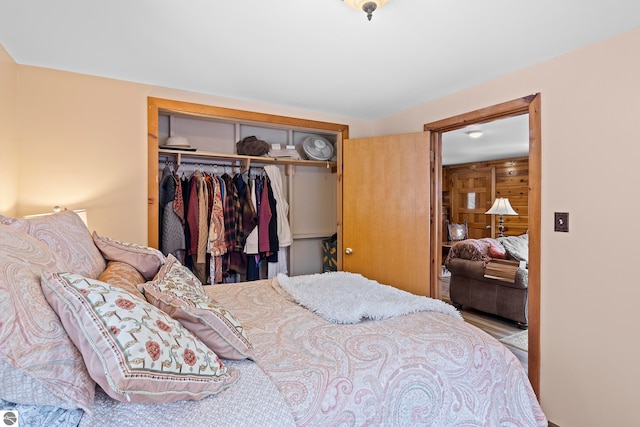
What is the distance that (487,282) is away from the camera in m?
3.86

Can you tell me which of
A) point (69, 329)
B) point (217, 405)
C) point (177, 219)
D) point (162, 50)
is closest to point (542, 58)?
point (162, 50)

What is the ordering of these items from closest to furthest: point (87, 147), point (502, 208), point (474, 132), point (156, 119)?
point (87, 147) → point (156, 119) → point (474, 132) → point (502, 208)

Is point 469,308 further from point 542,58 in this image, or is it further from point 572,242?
point 542,58

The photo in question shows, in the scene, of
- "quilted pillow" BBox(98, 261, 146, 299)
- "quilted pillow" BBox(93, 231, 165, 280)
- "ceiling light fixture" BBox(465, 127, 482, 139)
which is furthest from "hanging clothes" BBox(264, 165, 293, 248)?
"ceiling light fixture" BBox(465, 127, 482, 139)

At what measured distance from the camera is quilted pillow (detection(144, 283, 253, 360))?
3.64 ft

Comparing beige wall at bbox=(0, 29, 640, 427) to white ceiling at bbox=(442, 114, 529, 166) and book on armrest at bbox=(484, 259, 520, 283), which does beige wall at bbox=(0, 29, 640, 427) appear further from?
book on armrest at bbox=(484, 259, 520, 283)

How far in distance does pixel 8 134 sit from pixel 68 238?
1219 mm

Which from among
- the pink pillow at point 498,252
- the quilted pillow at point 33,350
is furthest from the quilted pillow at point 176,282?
the pink pillow at point 498,252

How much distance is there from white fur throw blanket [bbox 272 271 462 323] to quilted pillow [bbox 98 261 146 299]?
31.7 inches

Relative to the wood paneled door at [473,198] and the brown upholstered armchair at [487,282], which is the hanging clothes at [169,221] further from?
the wood paneled door at [473,198]

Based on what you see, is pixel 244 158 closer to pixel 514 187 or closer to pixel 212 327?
pixel 212 327

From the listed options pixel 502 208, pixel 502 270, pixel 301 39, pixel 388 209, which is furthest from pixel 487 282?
pixel 301 39

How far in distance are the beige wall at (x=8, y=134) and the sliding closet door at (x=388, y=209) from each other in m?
2.44

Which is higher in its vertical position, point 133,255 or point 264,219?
point 264,219
